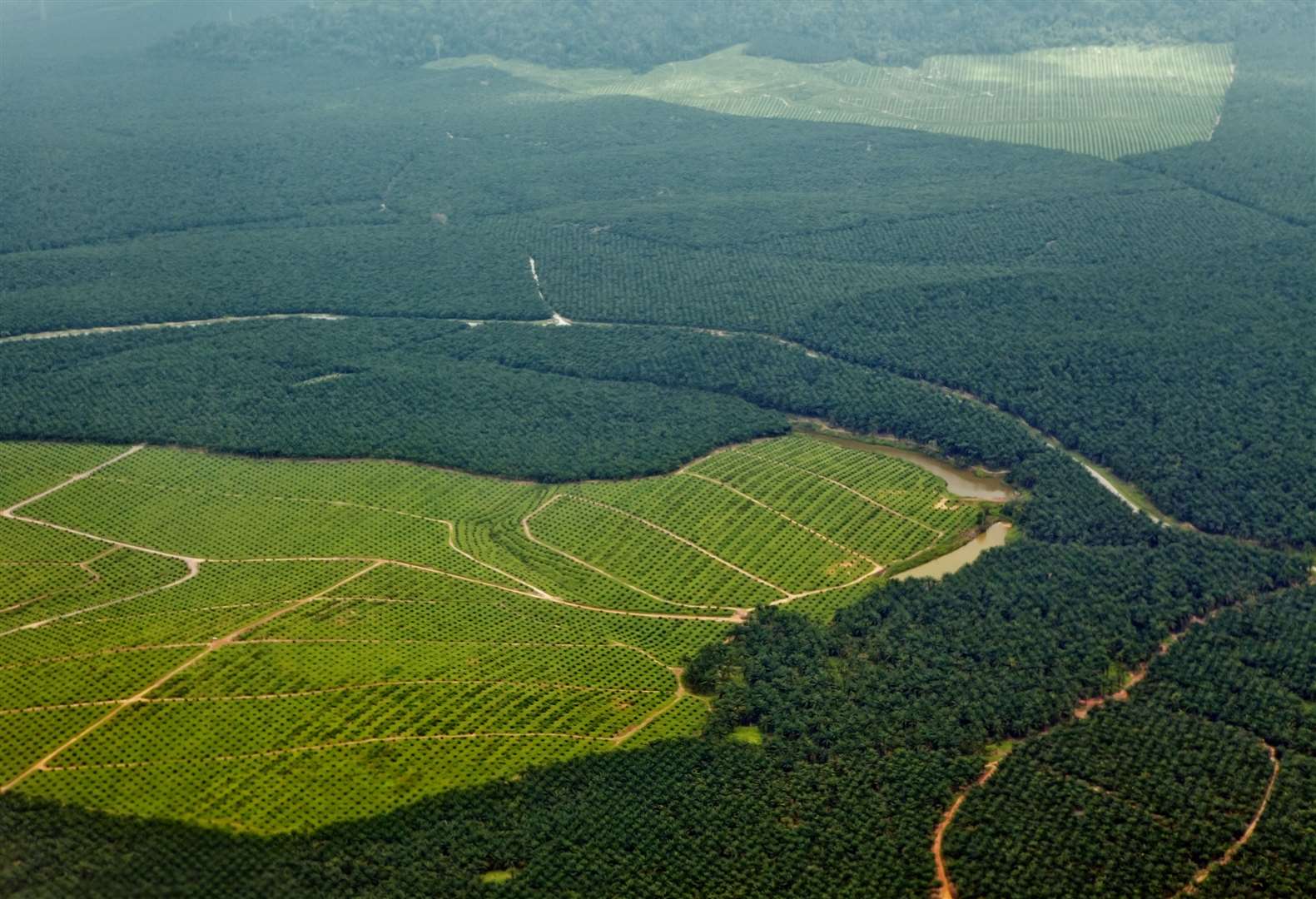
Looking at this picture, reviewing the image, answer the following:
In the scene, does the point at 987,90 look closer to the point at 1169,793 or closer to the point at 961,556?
the point at 961,556

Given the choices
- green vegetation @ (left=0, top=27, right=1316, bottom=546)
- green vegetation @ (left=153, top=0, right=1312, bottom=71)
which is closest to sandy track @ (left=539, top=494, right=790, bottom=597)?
green vegetation @ (left=0, top=27, right=1316, bottom=546)

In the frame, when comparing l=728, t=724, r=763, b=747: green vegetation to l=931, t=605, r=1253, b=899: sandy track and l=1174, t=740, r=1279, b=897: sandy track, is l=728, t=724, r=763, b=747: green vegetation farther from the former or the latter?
l=1174, t=740, r=1279, b=897: sandy track

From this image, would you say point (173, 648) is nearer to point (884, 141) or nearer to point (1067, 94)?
point (884, 141)

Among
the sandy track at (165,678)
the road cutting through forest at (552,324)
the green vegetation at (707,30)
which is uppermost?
the green vegetation at (707,30)

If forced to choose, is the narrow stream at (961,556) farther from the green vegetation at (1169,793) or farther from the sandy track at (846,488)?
the green vegetation at (1169,793)

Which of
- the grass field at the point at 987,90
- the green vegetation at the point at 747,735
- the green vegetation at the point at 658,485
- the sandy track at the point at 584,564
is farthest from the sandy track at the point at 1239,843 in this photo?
the grass field at the point at 987,90

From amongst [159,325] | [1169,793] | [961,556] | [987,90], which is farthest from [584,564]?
[987,90]
